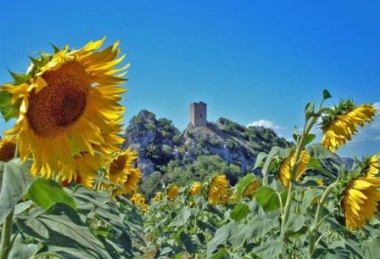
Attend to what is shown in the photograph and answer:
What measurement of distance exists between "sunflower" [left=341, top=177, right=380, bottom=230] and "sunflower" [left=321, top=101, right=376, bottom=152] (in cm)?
63

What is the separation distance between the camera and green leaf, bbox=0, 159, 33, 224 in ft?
3.79

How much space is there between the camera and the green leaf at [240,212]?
2.93 m

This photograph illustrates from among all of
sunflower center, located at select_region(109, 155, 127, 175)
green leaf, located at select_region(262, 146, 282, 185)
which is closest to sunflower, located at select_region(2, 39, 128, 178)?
green leaf, located at select_region(262, 146, 282, 185)

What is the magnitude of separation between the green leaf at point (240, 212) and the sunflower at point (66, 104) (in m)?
1.17

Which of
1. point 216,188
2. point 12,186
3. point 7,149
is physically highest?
point 216,188

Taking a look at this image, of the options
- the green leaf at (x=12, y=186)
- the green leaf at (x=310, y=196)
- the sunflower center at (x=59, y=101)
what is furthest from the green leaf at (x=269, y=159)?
the green leaf at (x=12, y=186)

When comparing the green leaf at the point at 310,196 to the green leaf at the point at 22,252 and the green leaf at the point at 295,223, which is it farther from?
the green leaf at the point at 22,252

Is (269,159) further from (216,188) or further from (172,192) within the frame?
(172,192)

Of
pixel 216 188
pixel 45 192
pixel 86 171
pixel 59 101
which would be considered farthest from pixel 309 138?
pixel 216 188

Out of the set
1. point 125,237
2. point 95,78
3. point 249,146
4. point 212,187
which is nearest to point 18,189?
point 95,78

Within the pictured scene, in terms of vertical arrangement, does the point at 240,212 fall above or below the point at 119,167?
below

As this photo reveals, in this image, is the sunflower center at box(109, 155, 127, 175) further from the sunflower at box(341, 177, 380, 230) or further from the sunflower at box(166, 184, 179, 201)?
the sunflower at box(166, 184, 179, 201)

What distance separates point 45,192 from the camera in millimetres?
1365

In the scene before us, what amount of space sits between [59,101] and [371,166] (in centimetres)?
192
